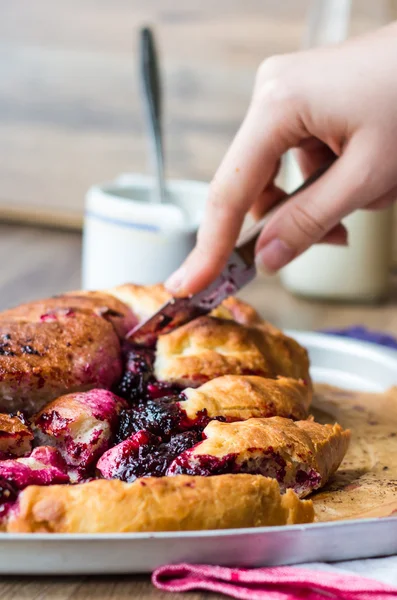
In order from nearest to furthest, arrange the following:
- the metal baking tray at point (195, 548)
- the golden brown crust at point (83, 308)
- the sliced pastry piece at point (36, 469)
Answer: the metal baking tray at point (195, 548)
the sliced pastry piece at point (36, 469)
the golden brown crust at point (83, 308)

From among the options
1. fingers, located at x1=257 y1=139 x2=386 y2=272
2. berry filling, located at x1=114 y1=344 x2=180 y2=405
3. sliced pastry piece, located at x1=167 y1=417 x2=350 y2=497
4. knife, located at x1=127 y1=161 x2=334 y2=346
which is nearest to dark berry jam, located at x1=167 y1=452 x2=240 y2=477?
sliced pastry piece, located at x1=167 y1=417 x2=350 y2=497

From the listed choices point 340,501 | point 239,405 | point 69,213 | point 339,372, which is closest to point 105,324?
point 239,405

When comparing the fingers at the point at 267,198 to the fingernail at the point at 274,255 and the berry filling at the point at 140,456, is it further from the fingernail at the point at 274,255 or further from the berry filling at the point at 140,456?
the berry filling at the point at 140,456

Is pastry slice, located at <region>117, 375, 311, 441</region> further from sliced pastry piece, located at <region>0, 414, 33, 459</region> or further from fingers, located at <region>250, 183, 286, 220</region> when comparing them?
fingers, located at <region>250, 183, 286, 220</region>

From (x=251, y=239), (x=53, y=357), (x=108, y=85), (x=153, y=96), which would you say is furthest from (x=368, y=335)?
(x=108, y=85)

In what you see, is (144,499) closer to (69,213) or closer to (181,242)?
(181,242)

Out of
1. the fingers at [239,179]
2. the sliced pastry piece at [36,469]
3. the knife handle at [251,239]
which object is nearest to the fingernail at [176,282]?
the fingers at [239,179]
